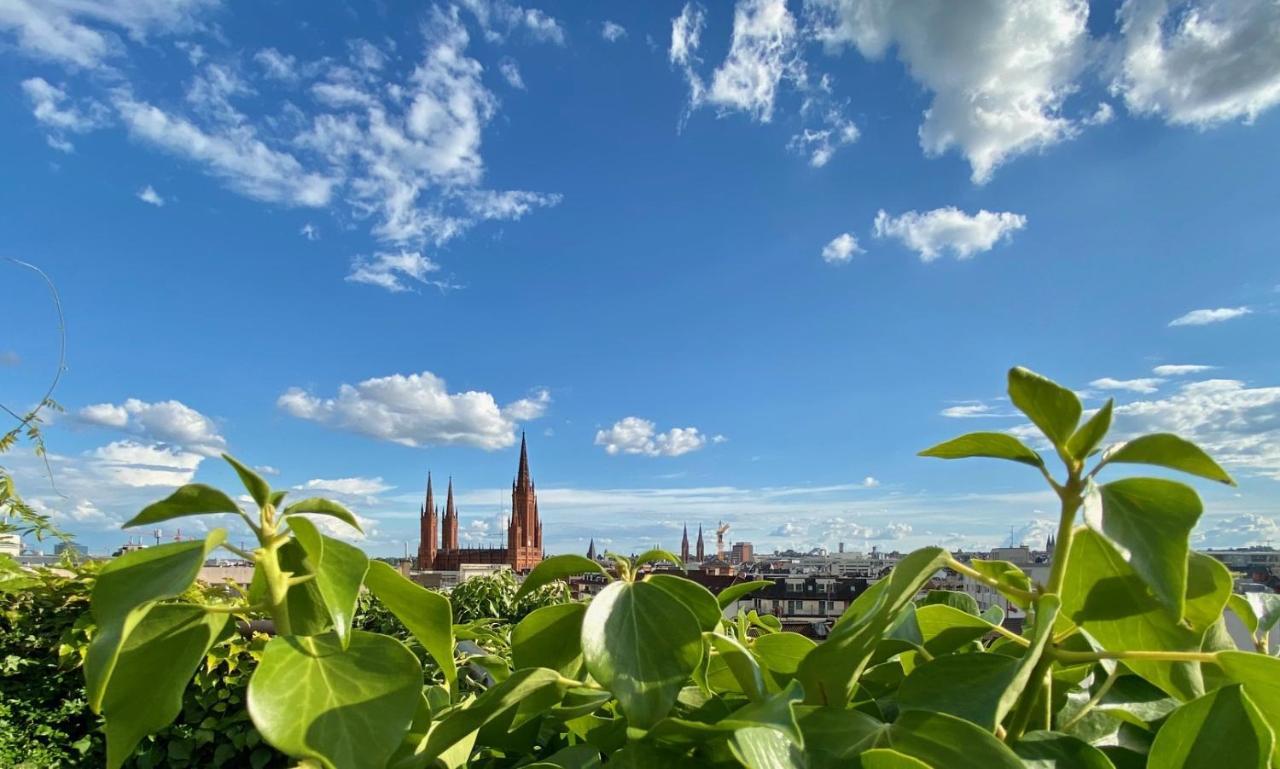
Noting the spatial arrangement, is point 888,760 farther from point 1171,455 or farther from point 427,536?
point 427,536

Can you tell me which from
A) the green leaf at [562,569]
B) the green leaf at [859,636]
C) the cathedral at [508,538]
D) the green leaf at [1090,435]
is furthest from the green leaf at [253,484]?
the cathedral at [508,538]

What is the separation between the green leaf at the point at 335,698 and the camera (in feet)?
1.04

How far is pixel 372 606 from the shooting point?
135 inches

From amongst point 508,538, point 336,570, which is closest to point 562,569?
point 336,570

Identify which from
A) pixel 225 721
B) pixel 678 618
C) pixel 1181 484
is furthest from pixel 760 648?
pixel 225 721

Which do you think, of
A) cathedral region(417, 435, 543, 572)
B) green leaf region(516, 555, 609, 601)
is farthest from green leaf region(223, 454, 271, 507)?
cathedral region(417, 435, 543, 572)

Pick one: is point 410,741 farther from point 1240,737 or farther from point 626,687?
point 1240,737

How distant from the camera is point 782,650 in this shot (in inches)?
18.4

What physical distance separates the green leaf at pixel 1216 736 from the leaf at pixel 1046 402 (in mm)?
109

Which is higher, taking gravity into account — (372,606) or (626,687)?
(626,687)

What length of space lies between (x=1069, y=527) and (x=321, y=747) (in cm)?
32

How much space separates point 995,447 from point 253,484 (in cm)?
34

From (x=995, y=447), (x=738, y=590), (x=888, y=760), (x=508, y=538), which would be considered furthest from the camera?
Result: (x=508, y=538)

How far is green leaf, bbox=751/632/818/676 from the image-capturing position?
458mm
